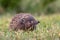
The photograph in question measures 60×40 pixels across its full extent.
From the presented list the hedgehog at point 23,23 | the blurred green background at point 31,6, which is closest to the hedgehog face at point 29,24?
the hedgehog at point 23,23

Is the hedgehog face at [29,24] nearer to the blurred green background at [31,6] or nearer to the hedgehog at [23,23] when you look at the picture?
the hedgehog at [23,23]

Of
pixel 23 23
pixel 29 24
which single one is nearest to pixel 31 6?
pixel 23 23

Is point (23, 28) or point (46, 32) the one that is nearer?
point (46, 32)

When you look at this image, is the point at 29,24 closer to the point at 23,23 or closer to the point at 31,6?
the point at 23,23

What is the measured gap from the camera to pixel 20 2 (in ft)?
58.5

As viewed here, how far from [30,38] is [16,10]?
11386 mm

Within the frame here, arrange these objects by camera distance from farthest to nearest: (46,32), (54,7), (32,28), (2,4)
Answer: (2,4) < (54,7) < (32,28) < (46,32)

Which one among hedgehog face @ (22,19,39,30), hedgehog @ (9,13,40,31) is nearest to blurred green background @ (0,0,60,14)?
hedgehog @ (9,13,40,31)

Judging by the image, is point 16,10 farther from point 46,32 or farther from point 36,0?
point 46,32

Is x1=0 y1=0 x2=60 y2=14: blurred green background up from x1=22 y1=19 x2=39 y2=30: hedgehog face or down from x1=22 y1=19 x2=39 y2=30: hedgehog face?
up

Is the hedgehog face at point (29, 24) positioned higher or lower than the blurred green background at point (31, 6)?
lower

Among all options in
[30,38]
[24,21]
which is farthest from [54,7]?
[30,38]

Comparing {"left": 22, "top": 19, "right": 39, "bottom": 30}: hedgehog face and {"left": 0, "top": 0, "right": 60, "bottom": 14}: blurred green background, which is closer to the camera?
{"left": 22, "top": 19, "right": 39, "bottom": 30}: hedgehog face

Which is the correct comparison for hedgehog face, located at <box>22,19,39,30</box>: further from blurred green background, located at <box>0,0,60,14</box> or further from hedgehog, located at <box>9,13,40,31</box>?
blurred green background, located at <box>0,0,60,14</box>
